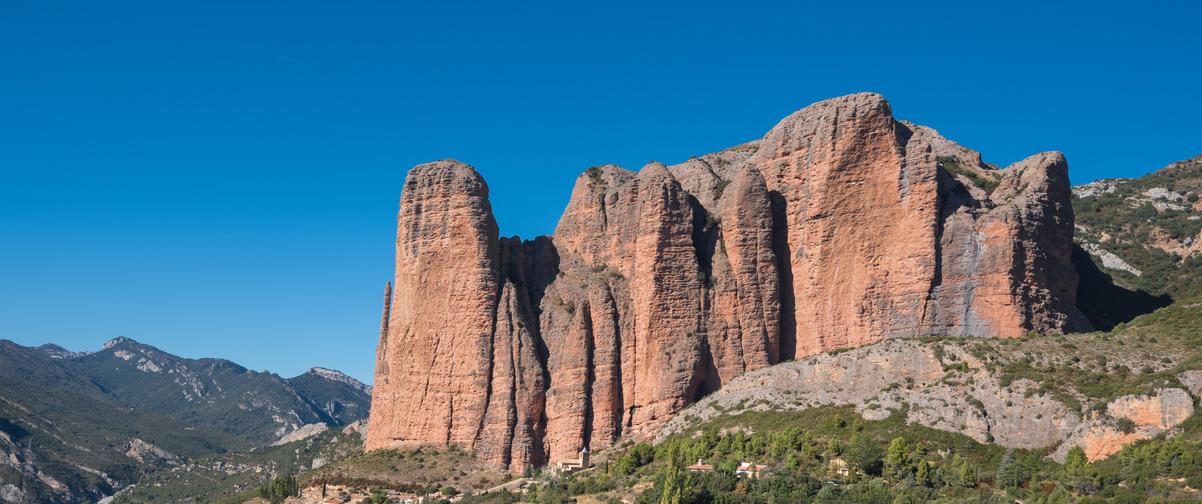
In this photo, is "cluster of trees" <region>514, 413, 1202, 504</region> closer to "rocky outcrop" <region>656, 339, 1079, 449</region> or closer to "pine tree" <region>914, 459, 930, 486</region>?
"pine tree" <region>914, 459, 930, 486</region>

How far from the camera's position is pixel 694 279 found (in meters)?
70.7

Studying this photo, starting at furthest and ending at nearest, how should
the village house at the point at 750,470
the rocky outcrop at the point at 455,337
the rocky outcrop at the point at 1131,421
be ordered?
1. the rocky outcrop at the point at 455,337
2. the village house at the point at 750,470
3. the rocky outcrop at the point at 1131,421

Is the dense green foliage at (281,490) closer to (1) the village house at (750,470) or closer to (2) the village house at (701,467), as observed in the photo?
(2) the village house at (701,467)

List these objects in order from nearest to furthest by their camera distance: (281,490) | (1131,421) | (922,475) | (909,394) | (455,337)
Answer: (1131,421) → (922,475) → (909,394) → (281,490) → (455,337)

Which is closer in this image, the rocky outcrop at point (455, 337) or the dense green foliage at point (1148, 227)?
the rocky outcrop at point (455, 337)

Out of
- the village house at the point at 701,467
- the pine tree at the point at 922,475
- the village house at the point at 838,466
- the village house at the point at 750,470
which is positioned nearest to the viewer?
the pine tree at the point at 922,475

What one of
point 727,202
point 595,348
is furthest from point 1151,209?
point 595,348

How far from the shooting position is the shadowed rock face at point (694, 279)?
65.1 metres

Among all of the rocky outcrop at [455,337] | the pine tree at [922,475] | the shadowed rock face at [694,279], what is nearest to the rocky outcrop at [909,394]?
the shadowed rock face at [694,279]

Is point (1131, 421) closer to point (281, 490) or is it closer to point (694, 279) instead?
point (694, 279)

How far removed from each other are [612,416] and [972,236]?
2229 cm

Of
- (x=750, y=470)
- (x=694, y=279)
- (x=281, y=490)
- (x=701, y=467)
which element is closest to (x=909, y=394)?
(x=750, y=470)

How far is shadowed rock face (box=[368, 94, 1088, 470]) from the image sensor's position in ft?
214

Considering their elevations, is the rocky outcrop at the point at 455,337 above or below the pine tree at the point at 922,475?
above
